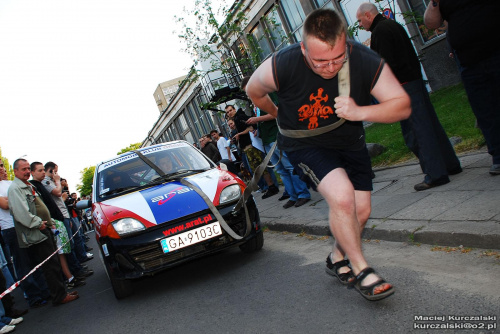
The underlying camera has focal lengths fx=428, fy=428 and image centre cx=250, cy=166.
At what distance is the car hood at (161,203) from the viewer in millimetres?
4523

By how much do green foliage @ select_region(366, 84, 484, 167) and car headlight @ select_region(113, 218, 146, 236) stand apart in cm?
466

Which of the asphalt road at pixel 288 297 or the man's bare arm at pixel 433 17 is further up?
the man's bare arm at pixel 433 17

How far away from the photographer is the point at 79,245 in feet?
31.0

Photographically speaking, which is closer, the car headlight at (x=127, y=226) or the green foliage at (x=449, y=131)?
the car headlight at (x=127, y=226)

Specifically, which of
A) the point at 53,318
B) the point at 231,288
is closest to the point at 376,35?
the point at 231,288

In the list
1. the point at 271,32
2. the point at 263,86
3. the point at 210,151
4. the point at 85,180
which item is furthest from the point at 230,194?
the point at 85,180

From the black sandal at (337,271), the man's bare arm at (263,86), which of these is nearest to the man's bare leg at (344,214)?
the black sandal at (337,271)

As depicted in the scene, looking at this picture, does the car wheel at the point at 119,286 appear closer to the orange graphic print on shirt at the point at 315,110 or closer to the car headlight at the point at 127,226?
the car headlight at the point at 127,226

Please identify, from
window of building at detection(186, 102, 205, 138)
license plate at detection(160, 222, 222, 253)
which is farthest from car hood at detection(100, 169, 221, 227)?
A: window of building at detection(186, 102, 205, 138)

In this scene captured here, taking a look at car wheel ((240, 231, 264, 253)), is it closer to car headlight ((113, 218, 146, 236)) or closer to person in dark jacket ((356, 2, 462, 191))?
car headlight ((113, 218, 146, 236))

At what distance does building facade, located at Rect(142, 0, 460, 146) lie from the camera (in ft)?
42.5

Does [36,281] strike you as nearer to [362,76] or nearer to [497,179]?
[362,76]

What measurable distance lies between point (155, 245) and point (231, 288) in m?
0.90

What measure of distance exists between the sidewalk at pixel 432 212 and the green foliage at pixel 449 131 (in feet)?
2.21
